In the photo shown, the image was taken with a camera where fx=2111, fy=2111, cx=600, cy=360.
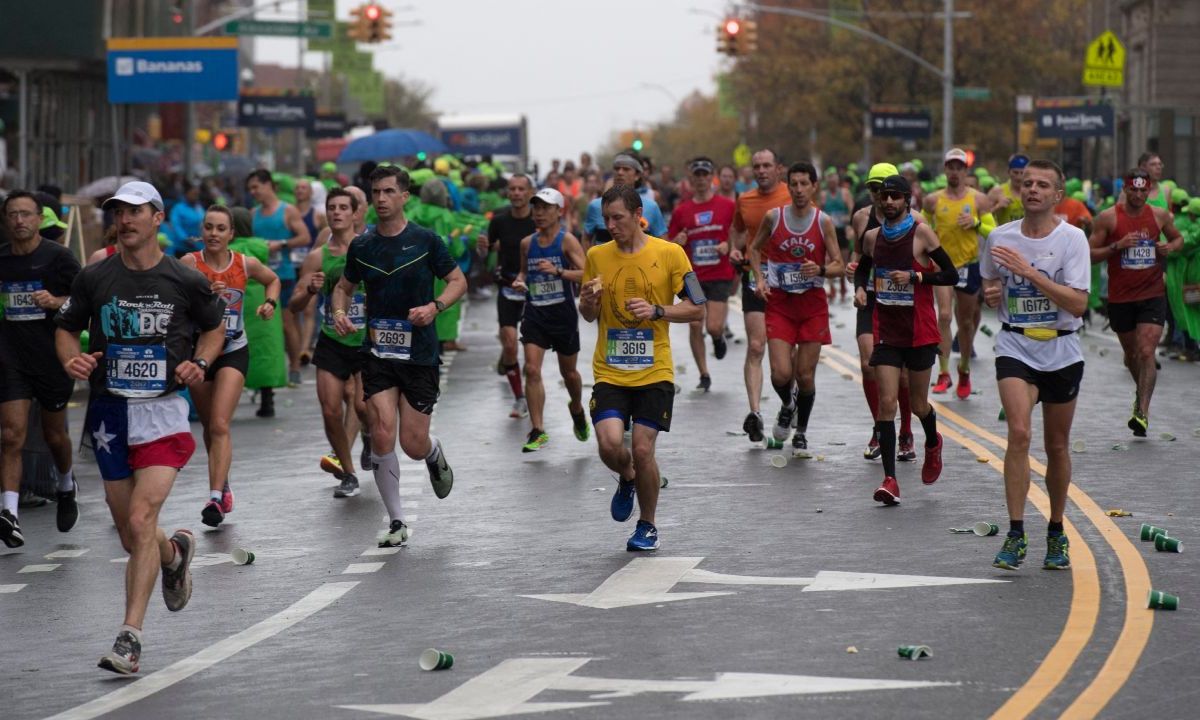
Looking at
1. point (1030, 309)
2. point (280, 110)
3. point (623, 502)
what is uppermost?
point (280, 110)

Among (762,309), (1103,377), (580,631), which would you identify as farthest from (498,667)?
(1103,377)

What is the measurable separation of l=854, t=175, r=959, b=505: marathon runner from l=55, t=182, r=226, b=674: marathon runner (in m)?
4.97

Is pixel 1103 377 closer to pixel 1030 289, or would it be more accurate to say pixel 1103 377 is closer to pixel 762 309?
pixel 762 309

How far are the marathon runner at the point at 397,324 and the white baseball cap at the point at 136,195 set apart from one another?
8.63 feet

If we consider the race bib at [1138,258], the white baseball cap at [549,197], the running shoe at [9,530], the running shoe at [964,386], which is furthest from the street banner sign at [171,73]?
the running shoe at [9,530]

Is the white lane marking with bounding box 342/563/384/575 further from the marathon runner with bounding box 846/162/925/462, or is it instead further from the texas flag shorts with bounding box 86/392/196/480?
the marathon runner with bounding box 846/162/925/462

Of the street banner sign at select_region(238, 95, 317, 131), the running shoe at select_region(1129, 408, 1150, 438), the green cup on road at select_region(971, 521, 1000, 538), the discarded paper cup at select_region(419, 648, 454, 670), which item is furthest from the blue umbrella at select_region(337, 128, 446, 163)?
the discarded paper cup at select_region(419, 648, 454, 670)

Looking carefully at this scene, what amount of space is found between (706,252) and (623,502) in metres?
8.69

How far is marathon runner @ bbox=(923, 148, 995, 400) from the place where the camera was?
719 inches

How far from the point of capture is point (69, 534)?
1168 centimetres

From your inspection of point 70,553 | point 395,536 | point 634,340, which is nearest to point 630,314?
point 634,340

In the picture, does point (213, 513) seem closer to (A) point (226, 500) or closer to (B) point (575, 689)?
(A) point (226, 500)

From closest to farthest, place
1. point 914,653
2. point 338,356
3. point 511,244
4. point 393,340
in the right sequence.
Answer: point 914,653 → point 393,340 → point 338,356 → point 511,244

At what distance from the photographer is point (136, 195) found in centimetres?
812
